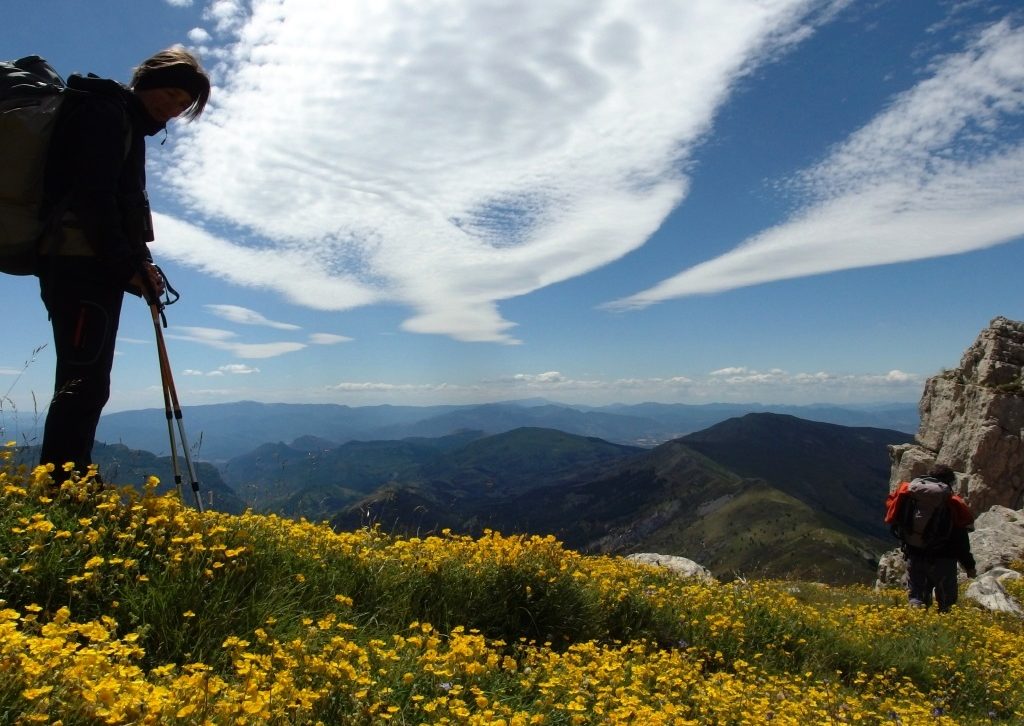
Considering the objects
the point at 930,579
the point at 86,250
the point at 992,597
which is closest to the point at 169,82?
the point at 86,250

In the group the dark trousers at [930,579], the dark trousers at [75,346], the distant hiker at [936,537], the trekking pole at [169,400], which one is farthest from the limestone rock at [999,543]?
the dark trousers at [75,346]

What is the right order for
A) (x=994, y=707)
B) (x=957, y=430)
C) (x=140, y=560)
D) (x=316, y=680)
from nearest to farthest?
(x=316, y=680)
(x=140, y=560)
(x=994, y=707)
(x=957, y=430)

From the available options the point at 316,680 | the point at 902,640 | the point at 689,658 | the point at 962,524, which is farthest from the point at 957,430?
the point at 316,680

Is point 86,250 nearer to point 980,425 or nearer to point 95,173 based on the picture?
point 95,173

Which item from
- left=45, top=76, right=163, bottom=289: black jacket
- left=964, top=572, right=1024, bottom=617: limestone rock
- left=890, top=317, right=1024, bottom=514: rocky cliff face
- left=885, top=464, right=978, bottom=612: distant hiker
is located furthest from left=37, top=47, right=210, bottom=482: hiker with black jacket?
left=890, top=317, right=1024, bottom=514: rocky cliff face

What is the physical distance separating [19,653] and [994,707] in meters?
10.2

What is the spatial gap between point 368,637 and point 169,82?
212 inches

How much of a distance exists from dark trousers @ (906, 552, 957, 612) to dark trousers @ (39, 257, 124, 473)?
54.5 feet

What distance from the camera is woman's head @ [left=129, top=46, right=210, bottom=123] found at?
18.4 feet

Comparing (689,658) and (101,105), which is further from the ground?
(101,105)

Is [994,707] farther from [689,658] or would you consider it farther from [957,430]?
[957,430]

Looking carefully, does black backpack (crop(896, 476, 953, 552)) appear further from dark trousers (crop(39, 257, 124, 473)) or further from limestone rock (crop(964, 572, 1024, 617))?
dark trousers (crop(39, 257, 124, 473))

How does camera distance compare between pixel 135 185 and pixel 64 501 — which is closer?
pixel 64 501

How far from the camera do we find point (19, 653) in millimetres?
2775
